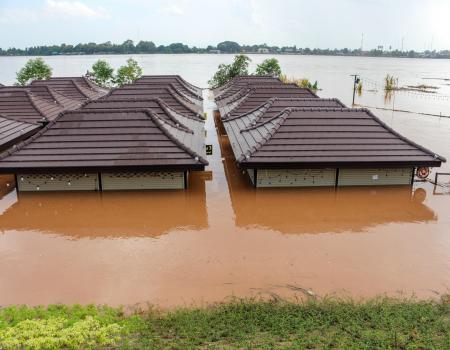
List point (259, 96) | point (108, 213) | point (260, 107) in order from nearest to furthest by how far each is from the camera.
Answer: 1. point (108, 213)
2. point (260, 107)
3. point (259, 96)

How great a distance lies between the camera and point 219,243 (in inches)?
476

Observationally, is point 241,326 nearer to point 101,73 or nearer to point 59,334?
point 59,334

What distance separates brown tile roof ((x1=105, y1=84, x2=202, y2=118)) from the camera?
85.0ft

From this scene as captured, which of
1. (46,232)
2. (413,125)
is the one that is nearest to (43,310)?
(46,232)

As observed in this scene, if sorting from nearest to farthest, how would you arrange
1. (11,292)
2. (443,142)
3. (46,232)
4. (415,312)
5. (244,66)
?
(415,312)
(11,292)
(46,232)
(443,142)
(244,66)

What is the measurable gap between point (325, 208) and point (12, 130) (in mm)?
15586

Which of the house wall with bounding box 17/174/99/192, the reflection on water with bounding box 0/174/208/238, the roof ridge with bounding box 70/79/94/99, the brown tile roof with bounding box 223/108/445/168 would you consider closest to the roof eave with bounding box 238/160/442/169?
the brown tile roof with bounding box 223/108/445/168

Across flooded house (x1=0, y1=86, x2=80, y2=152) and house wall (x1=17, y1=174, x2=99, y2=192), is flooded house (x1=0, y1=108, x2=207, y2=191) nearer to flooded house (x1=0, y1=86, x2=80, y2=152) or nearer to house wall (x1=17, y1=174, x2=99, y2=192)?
house wall (x1=17, y1=174, x2=99, y2=192)

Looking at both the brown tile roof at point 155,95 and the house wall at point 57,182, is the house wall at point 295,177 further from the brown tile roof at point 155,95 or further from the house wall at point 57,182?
the brown tile roof at point 155,95

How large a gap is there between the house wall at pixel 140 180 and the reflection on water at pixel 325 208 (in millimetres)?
2542

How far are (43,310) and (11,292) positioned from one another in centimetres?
146

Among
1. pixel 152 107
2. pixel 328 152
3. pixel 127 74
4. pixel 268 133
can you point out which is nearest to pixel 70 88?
pixel 152 107

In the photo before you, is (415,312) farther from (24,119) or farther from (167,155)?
(24,119)

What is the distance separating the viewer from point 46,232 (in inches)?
511
